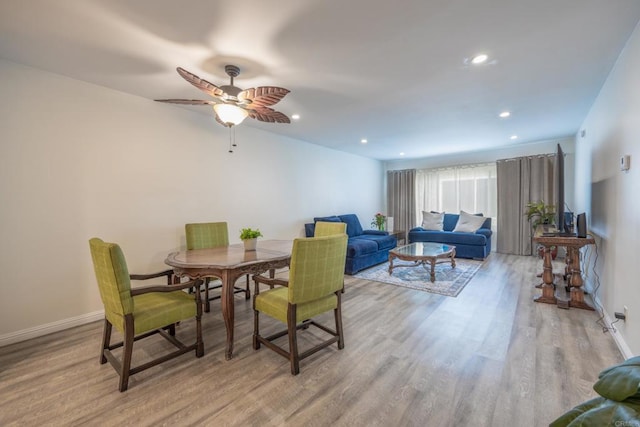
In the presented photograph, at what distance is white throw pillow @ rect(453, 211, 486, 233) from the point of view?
603 centimetres

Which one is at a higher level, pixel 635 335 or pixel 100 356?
pixel 635 335

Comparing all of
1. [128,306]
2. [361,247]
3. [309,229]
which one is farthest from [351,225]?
[128,306]

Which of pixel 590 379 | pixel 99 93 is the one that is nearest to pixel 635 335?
pixel 590 379

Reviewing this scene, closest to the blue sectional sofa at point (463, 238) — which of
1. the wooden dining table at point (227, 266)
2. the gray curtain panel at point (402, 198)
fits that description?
the gray curtain panel at point (402, 198)

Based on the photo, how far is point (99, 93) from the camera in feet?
9.56

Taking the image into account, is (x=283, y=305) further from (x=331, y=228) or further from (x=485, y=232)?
(x=485, y=232)

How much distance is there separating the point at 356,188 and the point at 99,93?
17.5 feet

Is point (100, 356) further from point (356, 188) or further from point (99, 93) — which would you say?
point (356, 188)

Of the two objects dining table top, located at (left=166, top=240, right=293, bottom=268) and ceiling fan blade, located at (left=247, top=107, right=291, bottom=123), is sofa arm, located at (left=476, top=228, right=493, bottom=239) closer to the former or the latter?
dining table top, located at (left=166, top=240, right=293, bottom=268)

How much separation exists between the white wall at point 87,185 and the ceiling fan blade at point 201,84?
1.50 m

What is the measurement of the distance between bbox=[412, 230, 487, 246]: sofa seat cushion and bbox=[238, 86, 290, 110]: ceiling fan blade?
496 cm

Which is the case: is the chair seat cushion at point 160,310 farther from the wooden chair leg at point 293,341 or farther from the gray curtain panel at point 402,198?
the gray curtain panel at point 402,198

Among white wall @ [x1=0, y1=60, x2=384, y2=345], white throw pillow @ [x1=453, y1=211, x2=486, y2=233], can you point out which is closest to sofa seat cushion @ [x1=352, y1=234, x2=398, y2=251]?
white throw pillow @ [x1=453, y1=211, x2=486, y2=233]

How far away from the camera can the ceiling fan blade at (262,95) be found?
2199 millimetres
